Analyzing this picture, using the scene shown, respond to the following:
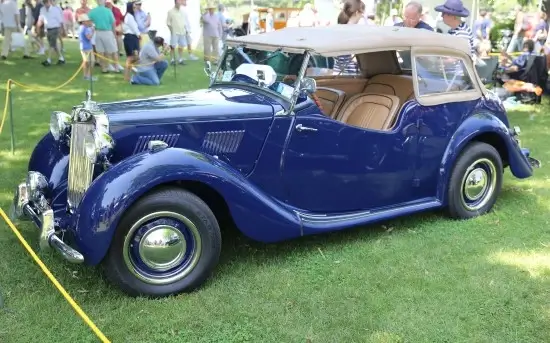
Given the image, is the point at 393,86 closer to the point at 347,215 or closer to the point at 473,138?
the point at 473,138

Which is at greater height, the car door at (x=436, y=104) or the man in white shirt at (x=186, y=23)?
the man in white shirt at (x=186, y=23)

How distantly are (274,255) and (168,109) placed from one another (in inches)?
55.5

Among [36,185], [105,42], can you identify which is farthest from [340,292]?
[105,42]

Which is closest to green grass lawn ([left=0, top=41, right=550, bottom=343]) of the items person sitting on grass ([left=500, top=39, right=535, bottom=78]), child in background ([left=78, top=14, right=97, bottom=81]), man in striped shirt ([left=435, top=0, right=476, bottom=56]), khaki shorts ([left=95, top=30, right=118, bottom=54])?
man in striped shirt ([left=435, top=0, right=476, bottom=56])

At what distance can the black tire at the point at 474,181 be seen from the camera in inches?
191

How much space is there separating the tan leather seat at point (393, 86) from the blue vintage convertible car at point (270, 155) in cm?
1

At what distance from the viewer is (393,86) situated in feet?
16.2

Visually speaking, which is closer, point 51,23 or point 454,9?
point 454,9

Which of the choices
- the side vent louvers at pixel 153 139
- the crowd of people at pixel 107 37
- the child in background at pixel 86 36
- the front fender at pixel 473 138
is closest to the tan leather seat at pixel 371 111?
the front fender at pixel 473 138

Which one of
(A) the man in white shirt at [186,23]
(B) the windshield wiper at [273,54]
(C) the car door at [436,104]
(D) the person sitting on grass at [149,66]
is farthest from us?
(A) the man in white shirt at [186,23]

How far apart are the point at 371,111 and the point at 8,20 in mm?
12584

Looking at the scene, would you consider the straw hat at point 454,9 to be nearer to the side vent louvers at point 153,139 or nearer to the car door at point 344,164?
the car door at point 344,164

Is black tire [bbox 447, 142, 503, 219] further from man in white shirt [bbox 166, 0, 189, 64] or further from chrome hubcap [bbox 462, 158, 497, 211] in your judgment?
man in white shirt [bbox 166, 0, 189, 64]

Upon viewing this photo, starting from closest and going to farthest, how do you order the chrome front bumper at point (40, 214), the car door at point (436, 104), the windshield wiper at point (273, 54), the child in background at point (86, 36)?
1. the chrome front bumper at point (40, 214)
2. the windshield wiper at point (273, 54)
3. the car door at point (436, 104)
4. the child in background at point (86, 36)
